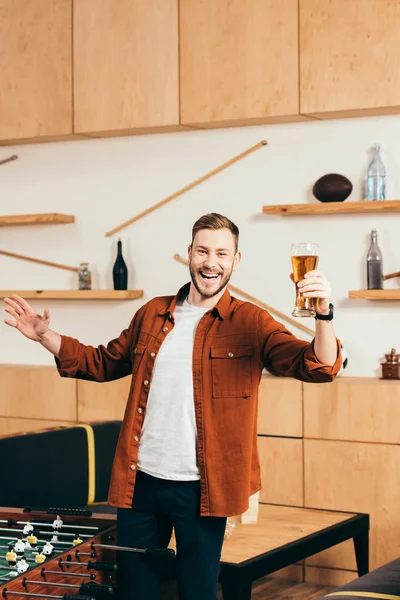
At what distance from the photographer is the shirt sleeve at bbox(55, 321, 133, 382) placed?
9.41 feet

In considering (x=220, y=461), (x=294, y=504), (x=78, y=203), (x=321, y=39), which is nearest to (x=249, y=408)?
(x=220, y=461)

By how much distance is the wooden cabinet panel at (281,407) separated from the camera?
468 cm

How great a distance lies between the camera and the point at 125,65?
516 cm

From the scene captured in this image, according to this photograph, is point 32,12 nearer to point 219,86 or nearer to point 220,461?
point 219,86

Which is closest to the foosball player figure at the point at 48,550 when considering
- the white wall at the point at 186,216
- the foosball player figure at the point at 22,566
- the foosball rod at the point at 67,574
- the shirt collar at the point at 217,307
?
the foosball player figure at the point at 22,566

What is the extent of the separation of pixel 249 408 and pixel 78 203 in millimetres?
3151

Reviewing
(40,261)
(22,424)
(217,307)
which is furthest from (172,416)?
(40,261)

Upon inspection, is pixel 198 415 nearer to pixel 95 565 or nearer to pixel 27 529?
pixel 95 565

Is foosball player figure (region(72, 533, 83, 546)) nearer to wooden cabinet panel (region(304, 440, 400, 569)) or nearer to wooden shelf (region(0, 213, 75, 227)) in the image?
wooden cabinet panel (region(304, 440, 400, 569))

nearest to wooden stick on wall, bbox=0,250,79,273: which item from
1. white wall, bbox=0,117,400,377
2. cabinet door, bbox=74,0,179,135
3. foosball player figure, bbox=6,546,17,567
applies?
white wall, bbox=0,117,400,377

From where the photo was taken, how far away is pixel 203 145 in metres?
5.24

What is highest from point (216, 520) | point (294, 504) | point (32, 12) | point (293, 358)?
point (32, 12)

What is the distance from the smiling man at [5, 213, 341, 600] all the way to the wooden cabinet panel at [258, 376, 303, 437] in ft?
6.36

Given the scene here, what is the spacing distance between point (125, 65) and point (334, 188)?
130cm
